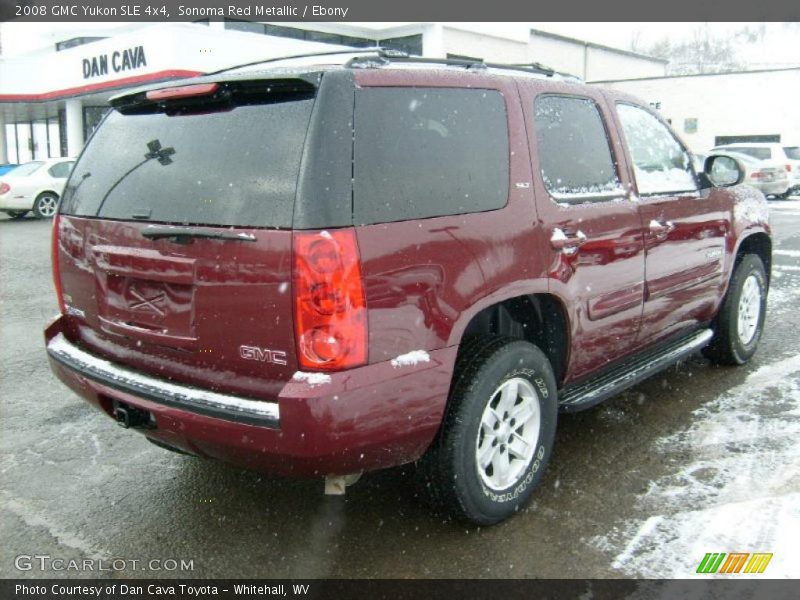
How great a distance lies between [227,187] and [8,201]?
17323 millimetres

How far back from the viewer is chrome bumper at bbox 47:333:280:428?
2.54 m

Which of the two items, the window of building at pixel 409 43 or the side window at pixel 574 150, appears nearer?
the side window at pixel 574 150

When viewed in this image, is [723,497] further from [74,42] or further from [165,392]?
[74,42]

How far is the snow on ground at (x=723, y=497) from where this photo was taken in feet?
9.55

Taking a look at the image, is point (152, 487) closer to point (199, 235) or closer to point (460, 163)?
point (199, 235)

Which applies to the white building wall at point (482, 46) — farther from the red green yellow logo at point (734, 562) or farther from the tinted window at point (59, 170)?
the red green yellow logo at point (734, 562)

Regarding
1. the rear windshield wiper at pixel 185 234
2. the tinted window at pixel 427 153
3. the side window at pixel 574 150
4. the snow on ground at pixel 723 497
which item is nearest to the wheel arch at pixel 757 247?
the snow on ground at pixel 723 497

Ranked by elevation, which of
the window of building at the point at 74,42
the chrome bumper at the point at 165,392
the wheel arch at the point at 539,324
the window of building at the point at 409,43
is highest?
the window of building at the point at 74,42

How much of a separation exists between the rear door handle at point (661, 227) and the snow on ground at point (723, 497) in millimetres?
1161

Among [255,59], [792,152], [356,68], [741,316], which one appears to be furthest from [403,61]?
[792,152]

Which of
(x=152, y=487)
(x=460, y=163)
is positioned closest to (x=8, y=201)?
(x=152, y=487)

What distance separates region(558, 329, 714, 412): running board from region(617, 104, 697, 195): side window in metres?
0.96

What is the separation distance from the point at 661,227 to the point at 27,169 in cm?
1789

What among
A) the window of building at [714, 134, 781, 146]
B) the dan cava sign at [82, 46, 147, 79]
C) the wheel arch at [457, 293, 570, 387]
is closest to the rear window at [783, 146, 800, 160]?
the window of building at [714, 134, 781, 146]
